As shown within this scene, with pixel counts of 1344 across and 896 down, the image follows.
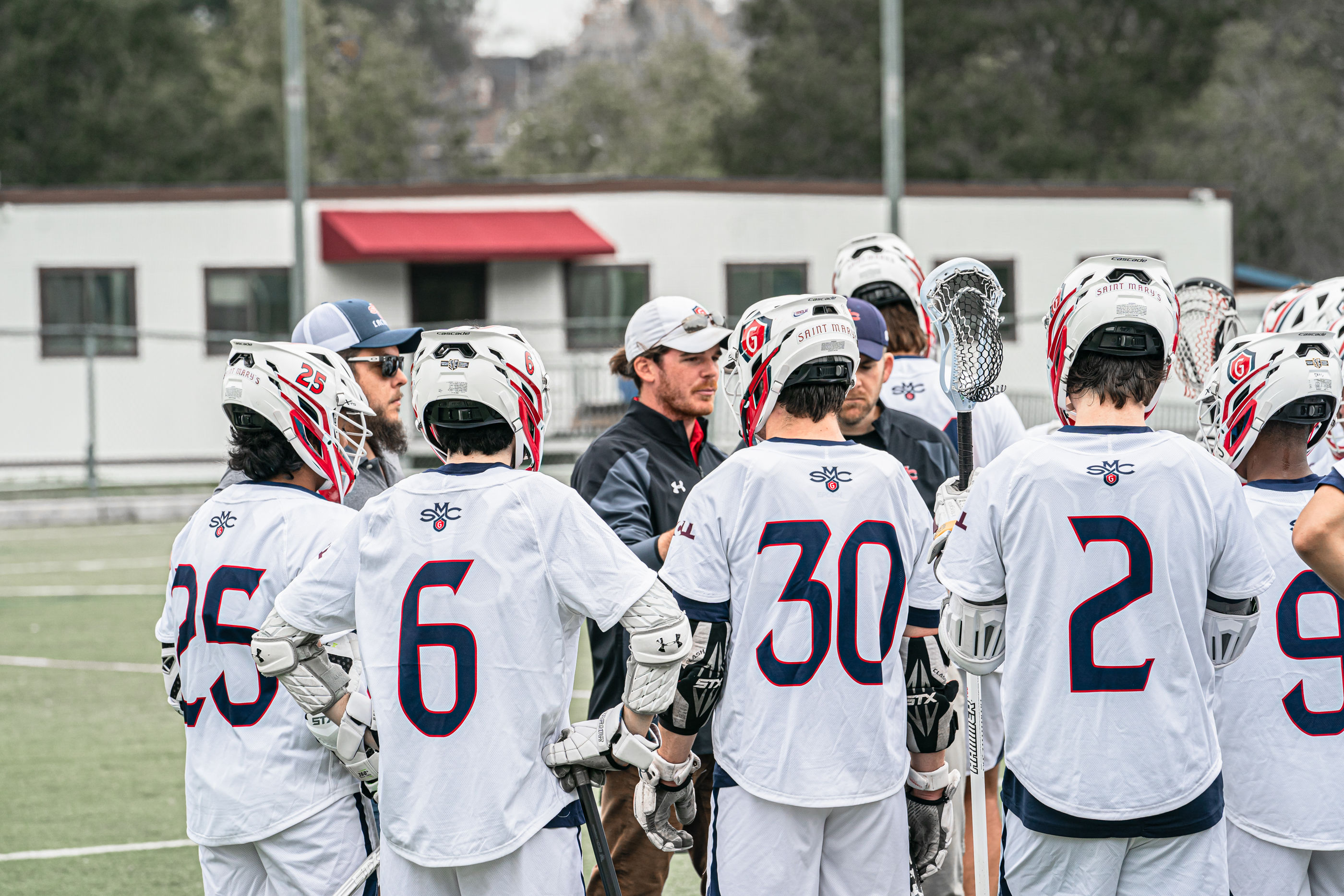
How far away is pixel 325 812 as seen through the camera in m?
4.33

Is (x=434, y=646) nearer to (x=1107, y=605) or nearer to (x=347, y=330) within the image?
(x=1107, y=605)

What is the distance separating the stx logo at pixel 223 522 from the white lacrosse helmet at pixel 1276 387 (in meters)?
2.98

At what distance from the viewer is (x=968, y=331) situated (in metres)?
5.07

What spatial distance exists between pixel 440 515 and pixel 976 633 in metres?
1.49

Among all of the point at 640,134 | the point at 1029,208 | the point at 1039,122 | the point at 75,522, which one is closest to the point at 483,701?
the point at 75,522

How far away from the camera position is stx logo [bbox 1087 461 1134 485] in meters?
3.86

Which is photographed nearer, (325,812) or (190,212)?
(325,812)

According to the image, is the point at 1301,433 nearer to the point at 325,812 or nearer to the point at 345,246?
the point at 325,812

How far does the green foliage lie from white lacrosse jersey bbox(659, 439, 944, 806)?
5511 cm

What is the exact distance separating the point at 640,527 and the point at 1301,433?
2.25m

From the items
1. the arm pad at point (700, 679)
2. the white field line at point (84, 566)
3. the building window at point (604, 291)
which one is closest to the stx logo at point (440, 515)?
the arm pad at point (700, 679)

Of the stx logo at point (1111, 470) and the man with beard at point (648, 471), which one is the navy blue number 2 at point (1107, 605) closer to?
the stx logo at point (1111, 470)

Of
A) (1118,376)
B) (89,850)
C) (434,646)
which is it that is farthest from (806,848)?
(89,850)

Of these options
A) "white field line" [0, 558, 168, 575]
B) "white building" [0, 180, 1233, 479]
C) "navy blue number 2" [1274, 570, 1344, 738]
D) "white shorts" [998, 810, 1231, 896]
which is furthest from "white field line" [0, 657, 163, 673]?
"white building" [0, 180, 1233, 479]
